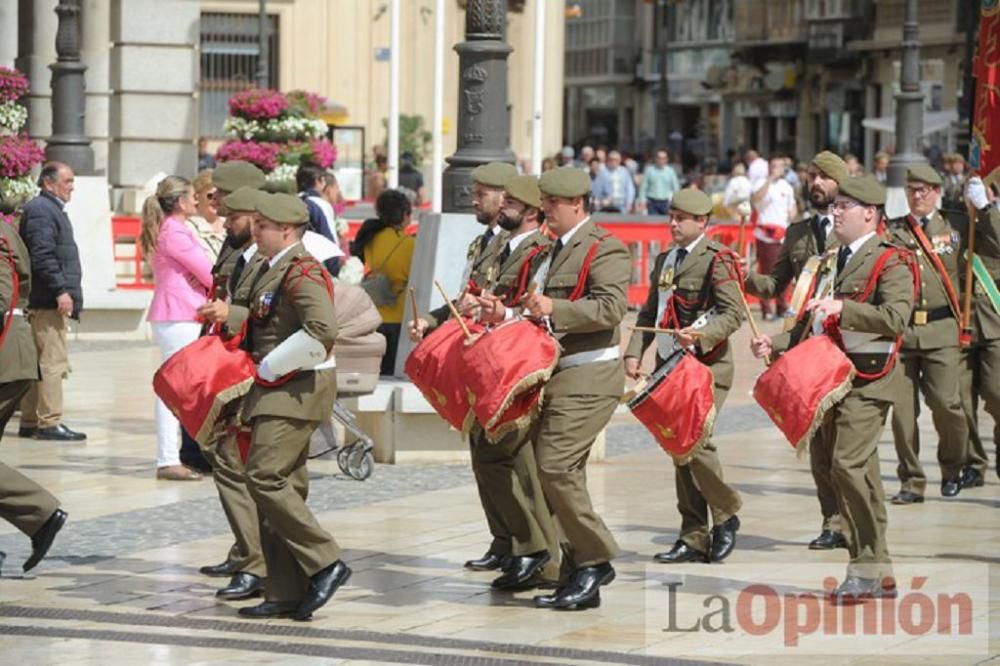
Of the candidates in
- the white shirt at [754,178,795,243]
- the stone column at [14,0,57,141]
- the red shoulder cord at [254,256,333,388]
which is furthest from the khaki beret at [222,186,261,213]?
the white shirt at [754,178,795,243]

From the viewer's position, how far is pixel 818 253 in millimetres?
12734

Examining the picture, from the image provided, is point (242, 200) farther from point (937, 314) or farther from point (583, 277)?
point (937, 314)

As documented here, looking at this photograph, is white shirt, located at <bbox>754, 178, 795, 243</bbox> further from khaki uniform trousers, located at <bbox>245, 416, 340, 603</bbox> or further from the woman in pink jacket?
khaki uniform trousers, located at <bbox>245, 416, 340, 603</bbox>

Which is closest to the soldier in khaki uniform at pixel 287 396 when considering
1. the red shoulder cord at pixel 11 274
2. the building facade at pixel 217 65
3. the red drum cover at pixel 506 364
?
the red drum cover at pixel 506 364

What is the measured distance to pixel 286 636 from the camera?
1026cm

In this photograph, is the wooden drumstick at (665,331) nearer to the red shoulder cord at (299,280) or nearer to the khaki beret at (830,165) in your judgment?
the khaki beret at (830,165)

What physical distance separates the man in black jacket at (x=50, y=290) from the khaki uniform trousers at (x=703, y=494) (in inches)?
217

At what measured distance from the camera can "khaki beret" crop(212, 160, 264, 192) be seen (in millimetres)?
11836

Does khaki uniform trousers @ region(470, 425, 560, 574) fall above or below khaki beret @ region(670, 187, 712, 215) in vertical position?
below

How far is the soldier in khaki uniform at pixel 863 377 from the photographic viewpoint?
1105cm

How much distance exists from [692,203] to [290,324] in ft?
7.92

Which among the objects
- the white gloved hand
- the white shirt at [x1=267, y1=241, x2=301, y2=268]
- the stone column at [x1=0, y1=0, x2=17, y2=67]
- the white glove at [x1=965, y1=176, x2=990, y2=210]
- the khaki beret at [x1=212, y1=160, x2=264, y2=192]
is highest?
the stone column at [x1=0, y1=0, x2=17, y2=67]

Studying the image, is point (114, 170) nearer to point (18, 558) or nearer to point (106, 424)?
point (106, 424)

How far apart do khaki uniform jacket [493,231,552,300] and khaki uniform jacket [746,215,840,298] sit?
168 cm
